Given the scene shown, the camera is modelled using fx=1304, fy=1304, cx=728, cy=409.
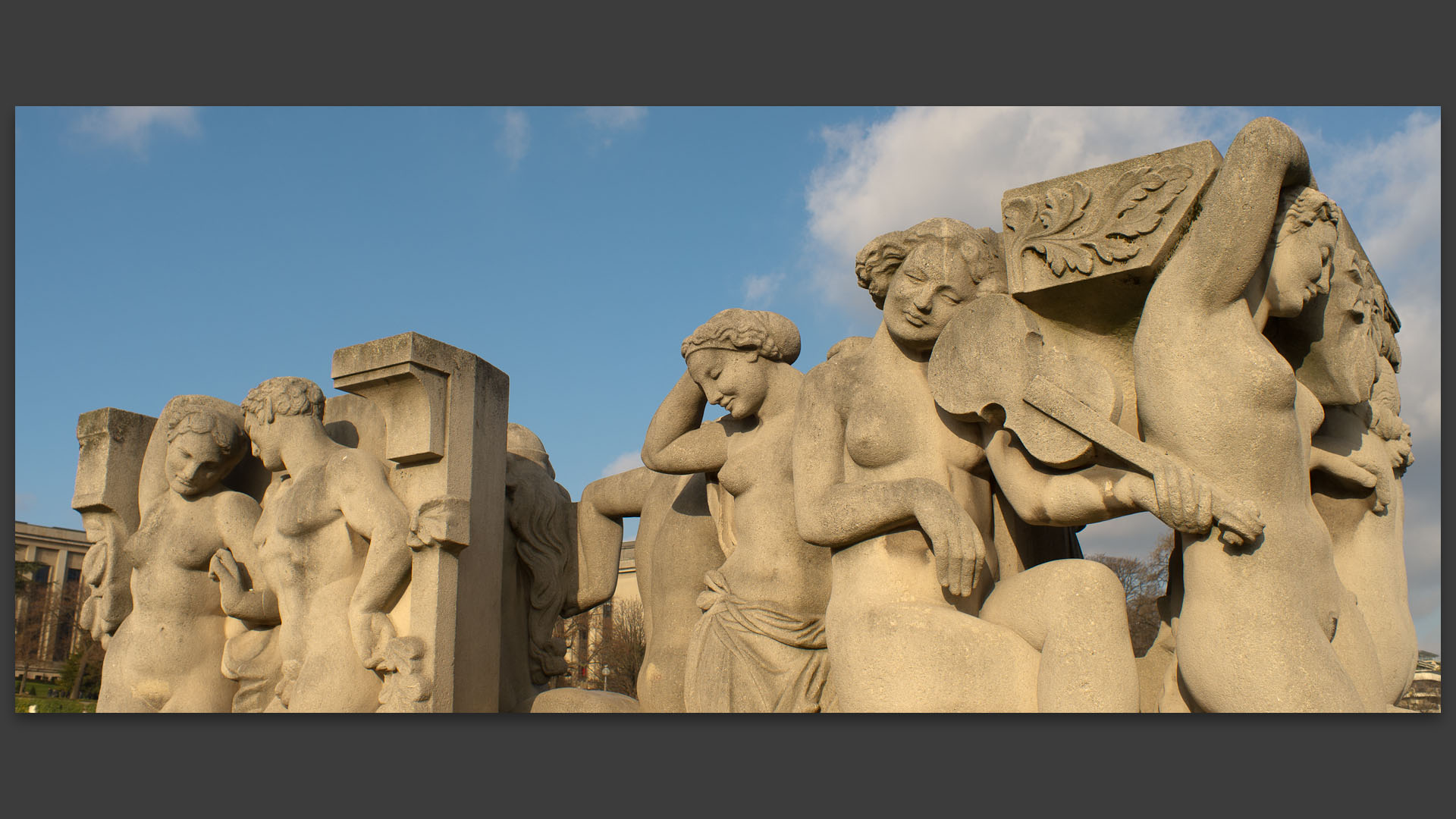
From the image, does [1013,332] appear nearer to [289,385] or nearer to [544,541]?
[544,541]

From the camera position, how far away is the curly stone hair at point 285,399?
6.91 metres

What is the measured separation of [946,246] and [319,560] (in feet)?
11.5

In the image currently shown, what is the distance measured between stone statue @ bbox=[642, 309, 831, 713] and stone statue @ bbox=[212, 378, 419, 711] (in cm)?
139

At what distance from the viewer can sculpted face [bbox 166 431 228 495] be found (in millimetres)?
7102

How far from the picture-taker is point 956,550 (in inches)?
189

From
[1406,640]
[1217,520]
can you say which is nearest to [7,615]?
[1217,520]

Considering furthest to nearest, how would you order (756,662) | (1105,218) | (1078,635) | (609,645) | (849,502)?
(609,645) → (756,662) → (849,502) → (1105,218) → (1078,635)

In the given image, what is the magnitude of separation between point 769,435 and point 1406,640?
283cm

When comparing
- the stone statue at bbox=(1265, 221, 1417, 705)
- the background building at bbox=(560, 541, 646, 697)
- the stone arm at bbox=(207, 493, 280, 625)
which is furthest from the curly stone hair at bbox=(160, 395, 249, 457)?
the background building at bbox=(560, 541, 646, 697)

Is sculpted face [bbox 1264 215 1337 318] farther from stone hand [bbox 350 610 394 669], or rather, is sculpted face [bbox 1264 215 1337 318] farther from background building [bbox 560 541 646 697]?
background building [bbox 560 541 646 697]

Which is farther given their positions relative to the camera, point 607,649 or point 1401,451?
point 607,649

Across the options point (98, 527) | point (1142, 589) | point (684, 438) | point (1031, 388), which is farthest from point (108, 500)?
point (1142, 589)

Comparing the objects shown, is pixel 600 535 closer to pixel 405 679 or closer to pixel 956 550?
pixel 405 679

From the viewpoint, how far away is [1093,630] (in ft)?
15.0
